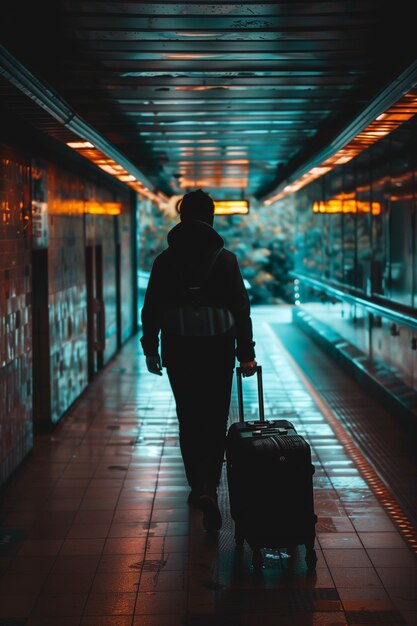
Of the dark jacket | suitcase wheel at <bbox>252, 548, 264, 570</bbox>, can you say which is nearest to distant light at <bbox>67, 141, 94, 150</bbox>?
the dark jacket

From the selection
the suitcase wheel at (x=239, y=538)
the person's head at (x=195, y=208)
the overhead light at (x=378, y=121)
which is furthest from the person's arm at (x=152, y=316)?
the overhead light at (x=378, y=121)

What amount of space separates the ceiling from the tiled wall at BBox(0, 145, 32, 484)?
469mm

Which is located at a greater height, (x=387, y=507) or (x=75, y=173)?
(x=75, y=173)

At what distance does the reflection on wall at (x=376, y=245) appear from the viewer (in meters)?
8.22

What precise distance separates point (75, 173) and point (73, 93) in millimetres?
3011

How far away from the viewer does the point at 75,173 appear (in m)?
9.74

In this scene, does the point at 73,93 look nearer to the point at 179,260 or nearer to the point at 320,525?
the point at 179,260

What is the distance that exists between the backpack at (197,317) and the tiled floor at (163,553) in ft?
3.55

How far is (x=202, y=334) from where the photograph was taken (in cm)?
501

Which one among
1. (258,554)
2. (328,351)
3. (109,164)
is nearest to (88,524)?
(258,554)

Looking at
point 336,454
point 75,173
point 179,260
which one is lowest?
point 336,454

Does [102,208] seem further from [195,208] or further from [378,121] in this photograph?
[195,208]

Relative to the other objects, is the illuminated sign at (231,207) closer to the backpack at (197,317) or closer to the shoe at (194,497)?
the shoe at (194,497)

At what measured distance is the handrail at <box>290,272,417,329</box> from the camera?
714 cm
